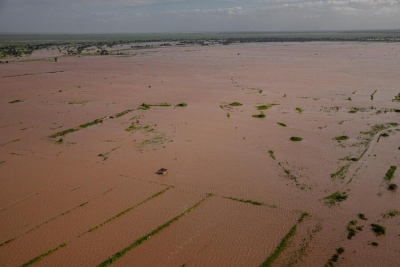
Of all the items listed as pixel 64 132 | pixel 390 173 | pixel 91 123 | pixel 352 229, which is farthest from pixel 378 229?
pixel 91 123

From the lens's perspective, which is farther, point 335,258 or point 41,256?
point 41,256

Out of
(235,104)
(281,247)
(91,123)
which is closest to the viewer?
(281,247)

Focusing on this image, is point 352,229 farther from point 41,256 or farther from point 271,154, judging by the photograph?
point 41,256

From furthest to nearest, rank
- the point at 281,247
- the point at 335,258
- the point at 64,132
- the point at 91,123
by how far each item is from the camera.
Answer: the point at 91,123 → the point at 64,132 → the point at 281,247 → the point at 335,258

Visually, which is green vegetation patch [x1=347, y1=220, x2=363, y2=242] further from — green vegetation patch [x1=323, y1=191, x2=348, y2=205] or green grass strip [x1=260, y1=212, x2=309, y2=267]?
green grass strip [x1=260, y1=212, x2=309, y2=267]

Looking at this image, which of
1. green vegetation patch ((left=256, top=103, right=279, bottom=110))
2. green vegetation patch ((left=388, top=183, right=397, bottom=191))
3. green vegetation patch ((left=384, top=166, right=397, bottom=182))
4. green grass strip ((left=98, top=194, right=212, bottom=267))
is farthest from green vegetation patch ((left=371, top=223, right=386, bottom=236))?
green vegetation patch ((left=256, top=103, right=279, bottom=110))

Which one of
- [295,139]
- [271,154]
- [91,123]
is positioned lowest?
[271,154]

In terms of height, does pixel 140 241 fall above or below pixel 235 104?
below
